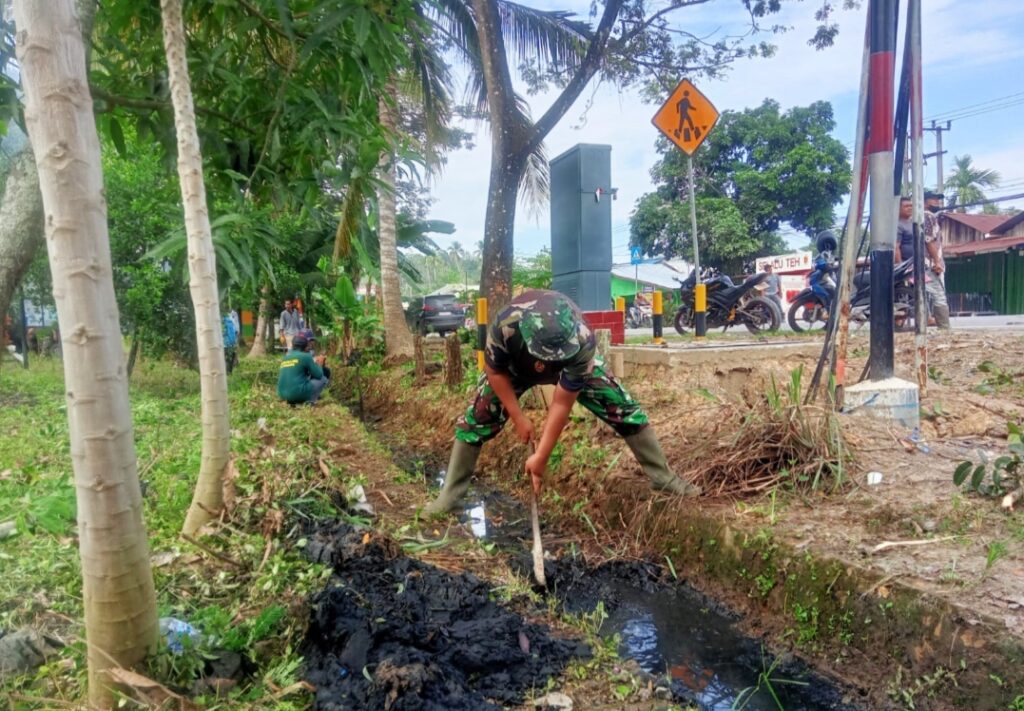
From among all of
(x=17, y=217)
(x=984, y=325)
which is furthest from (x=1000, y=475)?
(x=984, y=325)

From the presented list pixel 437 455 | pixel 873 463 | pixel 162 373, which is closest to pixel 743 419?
pixel 873 463

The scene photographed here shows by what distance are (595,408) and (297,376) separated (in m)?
5.03

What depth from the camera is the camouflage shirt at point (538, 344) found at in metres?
3.49

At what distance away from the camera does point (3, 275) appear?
5930mm

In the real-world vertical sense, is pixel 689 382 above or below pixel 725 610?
above

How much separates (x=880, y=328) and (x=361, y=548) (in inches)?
138

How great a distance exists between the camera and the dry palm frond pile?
3.83m

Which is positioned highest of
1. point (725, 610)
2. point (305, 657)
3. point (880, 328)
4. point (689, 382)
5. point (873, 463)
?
point (880, 328)

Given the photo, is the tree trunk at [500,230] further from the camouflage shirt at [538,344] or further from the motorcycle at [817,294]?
the camouflage shirt at [538,344]

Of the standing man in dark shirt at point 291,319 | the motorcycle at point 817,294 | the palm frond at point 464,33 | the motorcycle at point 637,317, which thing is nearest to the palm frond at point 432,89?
the palm frond at point 464,33

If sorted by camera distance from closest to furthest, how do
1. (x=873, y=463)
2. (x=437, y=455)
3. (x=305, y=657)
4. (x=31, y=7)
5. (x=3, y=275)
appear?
1. (x=31, y=7)
2. (x=305, y=657)
3. (x=873, y=463)
4. (x=3, y=275)
5. (x=437, y=455)

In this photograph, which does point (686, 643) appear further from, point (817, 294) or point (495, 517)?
point (817, 294)

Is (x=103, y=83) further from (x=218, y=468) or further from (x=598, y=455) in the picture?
(x=598, y=455)

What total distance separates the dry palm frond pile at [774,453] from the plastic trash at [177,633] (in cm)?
278
